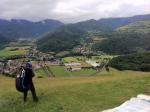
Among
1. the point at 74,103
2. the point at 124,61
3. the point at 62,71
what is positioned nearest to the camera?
the point at 74,103

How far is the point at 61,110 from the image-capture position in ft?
55.9

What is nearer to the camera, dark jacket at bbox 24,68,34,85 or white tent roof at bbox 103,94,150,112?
white tent roof at bbox 103,94,150,112

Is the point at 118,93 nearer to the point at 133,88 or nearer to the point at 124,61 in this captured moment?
the point at 133,88

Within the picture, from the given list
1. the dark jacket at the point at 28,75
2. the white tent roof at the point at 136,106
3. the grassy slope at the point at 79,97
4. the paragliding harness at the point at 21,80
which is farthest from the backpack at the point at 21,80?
the white tent roof at the point at 136,106

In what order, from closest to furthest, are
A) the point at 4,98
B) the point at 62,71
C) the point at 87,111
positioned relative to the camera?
the point at 87,111 < the point at 4,98 < the point at 62,71

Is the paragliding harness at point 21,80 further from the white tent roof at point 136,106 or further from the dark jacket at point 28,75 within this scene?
the white tent roof at point 136,106

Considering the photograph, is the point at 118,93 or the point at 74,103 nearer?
the point at 74,103

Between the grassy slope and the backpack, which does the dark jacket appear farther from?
the grassy slope

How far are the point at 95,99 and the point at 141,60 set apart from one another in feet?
315

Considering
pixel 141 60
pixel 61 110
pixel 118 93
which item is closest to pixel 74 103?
pixel 61 110

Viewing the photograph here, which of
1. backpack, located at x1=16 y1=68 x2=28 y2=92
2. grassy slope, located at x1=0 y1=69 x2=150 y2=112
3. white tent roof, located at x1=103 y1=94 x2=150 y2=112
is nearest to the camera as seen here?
white tent roof, located at x1=103 y1=94 x2=150 y2=112

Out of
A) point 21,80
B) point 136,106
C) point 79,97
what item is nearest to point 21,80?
point 21,80

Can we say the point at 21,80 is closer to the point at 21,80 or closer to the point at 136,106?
the point at 21,80

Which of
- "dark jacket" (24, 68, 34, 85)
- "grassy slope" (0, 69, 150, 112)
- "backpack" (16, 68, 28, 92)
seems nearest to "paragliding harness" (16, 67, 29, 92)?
"backpack" (16, 68, 28, 92)
